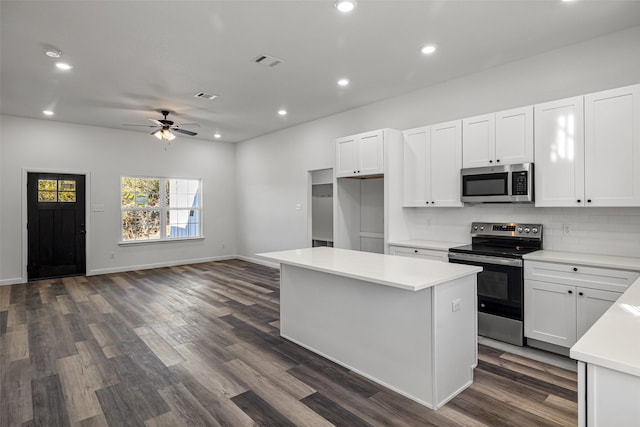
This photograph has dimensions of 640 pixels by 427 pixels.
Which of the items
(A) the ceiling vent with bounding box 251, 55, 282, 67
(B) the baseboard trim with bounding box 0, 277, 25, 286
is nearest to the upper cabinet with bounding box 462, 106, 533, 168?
(A) the ceiling vent with bounding box 251, 55, 282, 67

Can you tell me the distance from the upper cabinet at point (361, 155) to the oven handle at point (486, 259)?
56.6 inches

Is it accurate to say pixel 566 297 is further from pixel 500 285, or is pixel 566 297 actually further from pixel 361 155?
pixel 361 155

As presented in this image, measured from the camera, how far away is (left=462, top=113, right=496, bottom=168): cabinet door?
3662mm

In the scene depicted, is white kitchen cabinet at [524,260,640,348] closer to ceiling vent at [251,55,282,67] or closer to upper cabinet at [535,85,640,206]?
upper cabinet at [535,85,640,206]

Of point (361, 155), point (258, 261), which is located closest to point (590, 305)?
point (361, 155)

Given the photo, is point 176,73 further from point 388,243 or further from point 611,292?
point 611,292

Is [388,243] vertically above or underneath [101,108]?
underneath

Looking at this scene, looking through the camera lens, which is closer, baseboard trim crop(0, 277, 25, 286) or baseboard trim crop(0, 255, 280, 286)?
baseboard trim crop(0, 277, 25, 286)

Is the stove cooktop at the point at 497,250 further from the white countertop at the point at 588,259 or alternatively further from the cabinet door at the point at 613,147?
the cabinet door at the point at 613,147

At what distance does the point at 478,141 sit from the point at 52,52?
4525 millimetres

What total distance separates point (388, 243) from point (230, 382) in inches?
100.0

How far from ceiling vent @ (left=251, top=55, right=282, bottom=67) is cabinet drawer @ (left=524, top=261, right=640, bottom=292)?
3.25 m

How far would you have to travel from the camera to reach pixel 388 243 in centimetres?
445

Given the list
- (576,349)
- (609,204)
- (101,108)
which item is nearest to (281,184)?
(101,108)
